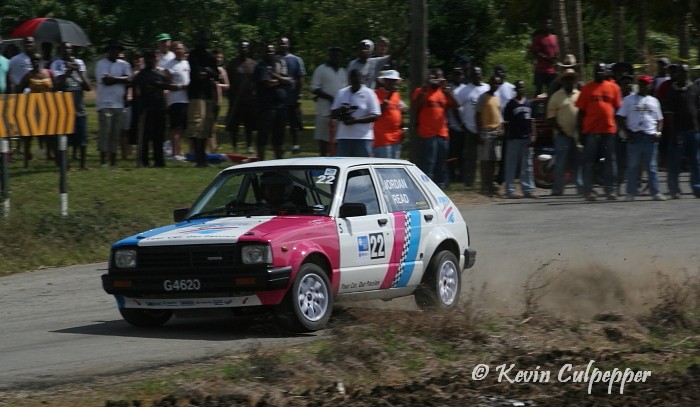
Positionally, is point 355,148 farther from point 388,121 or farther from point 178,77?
point 178,77

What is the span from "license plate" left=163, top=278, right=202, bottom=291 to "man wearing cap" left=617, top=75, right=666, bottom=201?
38.0ft

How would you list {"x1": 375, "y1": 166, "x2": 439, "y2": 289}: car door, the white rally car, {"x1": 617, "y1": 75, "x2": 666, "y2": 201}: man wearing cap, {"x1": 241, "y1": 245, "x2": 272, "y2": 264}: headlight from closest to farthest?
{"x1": 241, "y1": 245, "x2": 272, "y2": 264}: headlight
the white rally car
{"x1": 375, "y1": 166, "x2": 439, "y2": 289}: car door
{"x1": 617, "y1": 75, "x2": 666, "y2": 201}: man wearing cap

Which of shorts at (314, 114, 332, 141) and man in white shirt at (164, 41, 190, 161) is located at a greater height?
man in white shirt at (164, 41, 190, 161)

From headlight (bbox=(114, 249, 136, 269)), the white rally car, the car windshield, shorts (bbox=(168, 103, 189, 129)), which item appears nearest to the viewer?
the white rally car

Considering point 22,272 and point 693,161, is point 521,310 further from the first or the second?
point 693,161

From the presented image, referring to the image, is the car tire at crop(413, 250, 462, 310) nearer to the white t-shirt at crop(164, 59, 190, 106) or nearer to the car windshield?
the car windshield

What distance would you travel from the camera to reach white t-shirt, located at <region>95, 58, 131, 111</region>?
2044cm

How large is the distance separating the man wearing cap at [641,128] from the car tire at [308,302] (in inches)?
427

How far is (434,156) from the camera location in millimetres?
20359

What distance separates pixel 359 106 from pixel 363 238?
7.93 metres

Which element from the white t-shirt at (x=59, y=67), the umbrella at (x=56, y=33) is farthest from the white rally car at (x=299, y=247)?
the umbrella at (x=56, y=33)

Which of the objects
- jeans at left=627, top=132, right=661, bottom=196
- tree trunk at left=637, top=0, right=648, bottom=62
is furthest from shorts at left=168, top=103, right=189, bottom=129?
tree trunk at left=637, top=0, right=648, bottom=62

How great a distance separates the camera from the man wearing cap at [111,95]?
67.0ft

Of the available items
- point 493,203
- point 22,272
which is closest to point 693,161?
point 493,203
